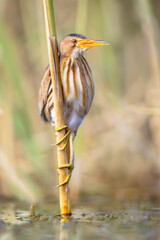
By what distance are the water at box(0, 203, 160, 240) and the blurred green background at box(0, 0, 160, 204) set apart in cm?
73

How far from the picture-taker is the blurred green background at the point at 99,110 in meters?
3.06

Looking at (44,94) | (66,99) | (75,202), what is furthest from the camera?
(75,202)

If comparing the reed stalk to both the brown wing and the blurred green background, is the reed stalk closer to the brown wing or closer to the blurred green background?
the brown wing

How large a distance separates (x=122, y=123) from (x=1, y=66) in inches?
39.5

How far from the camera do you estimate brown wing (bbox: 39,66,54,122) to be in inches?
82.4

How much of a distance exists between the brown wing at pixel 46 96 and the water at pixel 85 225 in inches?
19.2

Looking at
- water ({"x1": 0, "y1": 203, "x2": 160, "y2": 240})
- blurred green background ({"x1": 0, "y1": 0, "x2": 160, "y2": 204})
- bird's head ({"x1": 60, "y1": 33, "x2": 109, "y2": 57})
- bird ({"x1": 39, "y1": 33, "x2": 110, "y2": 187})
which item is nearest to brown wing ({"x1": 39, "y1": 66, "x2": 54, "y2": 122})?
bird ({"x1": 39, "y1": 33, "x2": 110, "y2": 187})

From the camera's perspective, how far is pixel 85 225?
186cm

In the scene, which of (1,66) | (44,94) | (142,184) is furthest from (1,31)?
(142,184)

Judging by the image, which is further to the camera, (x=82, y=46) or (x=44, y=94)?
(x=44, y=94)

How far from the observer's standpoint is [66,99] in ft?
6.58

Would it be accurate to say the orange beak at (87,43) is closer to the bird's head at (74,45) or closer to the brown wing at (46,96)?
the bird's head at (74,45)

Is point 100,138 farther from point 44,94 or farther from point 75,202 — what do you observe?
point 44,94

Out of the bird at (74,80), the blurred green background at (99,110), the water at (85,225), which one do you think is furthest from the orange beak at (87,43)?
the blurred green background at (99,110)
